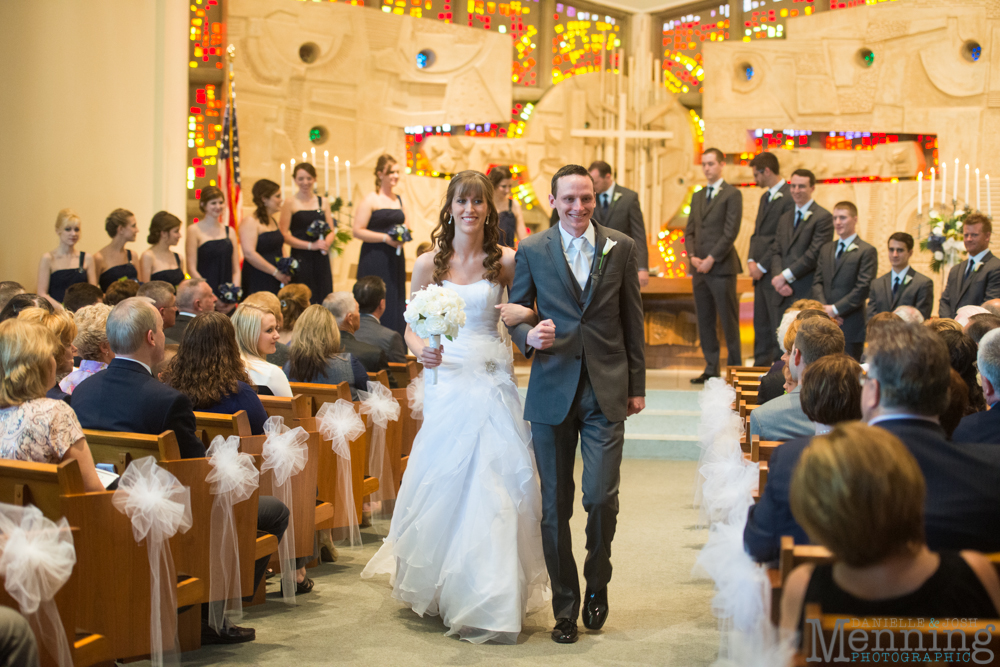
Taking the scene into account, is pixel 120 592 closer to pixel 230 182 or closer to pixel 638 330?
pixel 638 330

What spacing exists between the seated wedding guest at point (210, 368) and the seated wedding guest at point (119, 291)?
2159 millimetres

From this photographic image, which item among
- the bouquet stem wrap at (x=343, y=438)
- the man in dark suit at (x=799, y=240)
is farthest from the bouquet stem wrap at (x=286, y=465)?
the man in dark suit at (x=799, y=240)

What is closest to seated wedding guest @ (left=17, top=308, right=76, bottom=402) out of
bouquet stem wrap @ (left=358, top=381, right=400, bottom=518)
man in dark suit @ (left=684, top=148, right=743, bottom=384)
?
bouquet stem wrap @ (left=358, top=381, right=400, bottom=518)

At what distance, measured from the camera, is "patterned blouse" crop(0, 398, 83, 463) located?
9.30 feet

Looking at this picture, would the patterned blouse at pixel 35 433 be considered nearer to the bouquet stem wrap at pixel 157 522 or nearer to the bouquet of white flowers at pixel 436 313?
the bouquet stem wrap at pixel 157 522

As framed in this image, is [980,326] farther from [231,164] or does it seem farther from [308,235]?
[231,164]

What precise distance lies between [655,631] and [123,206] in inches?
288

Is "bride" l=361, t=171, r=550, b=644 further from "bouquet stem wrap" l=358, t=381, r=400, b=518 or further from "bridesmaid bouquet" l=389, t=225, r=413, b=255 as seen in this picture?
"bridesmaid bouquet" l=389, t=225, r=413, b=255

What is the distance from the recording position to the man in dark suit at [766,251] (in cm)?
871

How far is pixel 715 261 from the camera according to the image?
877cm

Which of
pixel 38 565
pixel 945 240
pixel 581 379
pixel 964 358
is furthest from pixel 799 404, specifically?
pixel 945 240

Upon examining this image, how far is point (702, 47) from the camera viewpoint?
12.6 meters

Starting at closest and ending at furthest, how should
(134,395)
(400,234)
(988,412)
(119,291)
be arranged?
(988,412) < (134,395) < (119,291) < (400,234)

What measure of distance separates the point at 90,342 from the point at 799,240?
6242 mm
